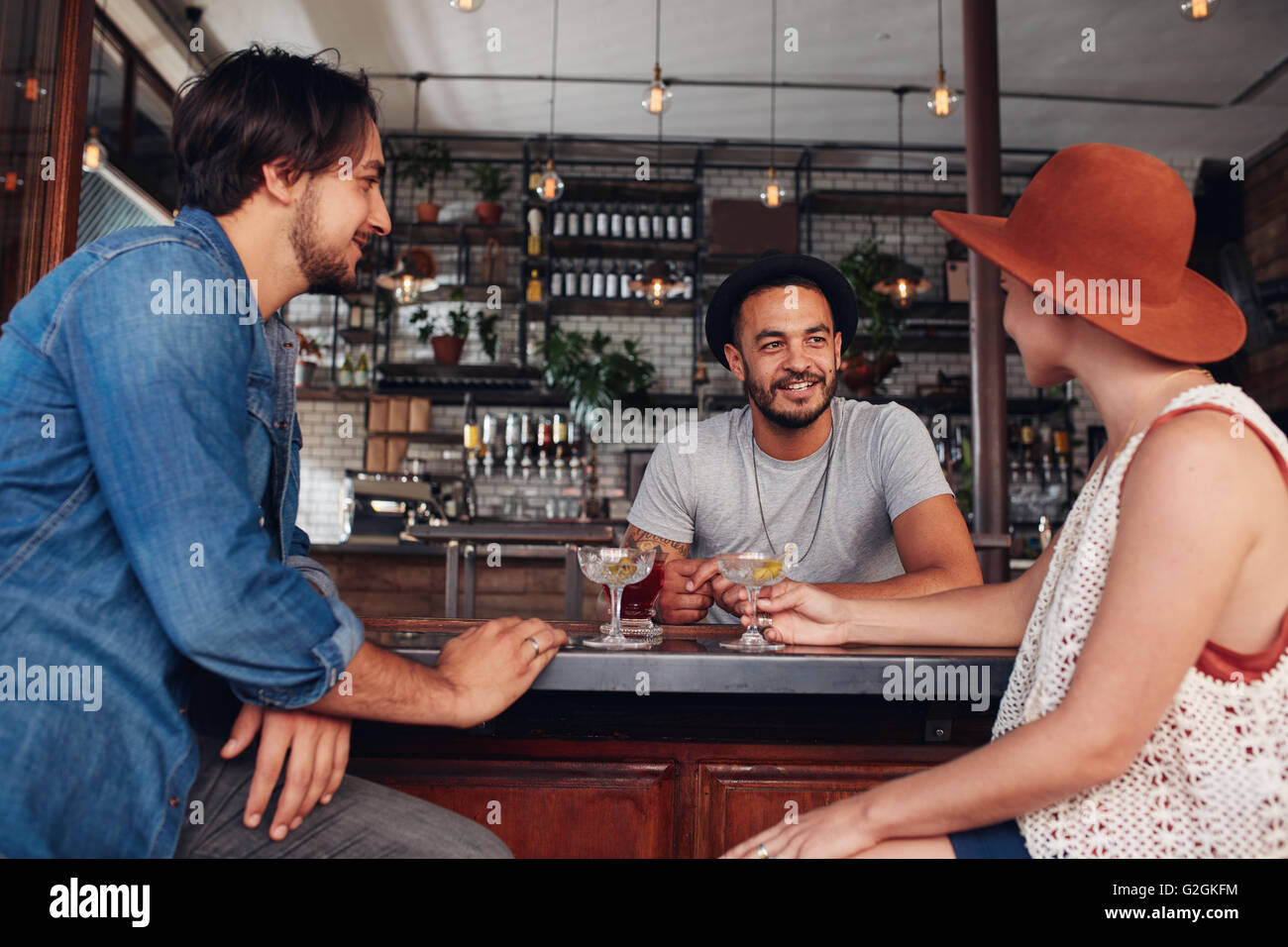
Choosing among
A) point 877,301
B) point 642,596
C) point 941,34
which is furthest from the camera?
point 877,301

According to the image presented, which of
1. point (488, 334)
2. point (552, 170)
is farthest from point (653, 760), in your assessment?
point (488, 334)

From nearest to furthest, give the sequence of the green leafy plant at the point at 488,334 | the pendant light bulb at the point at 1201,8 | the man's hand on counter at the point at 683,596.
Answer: the man's hand on counter at the point at 683,596
the pendant light bulb at the point at 1201,8
the green leafy plant at the point at 488,334

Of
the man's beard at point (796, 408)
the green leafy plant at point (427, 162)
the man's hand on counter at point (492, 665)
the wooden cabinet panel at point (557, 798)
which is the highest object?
the green leafy plant at point (427, 162)

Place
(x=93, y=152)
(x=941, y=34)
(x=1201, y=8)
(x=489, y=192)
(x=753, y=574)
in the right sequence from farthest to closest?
(x=489, y=192) < (x=941, y=34) < (x=93, y=152) < (x=1201, y=8) < (x=753, y=574)

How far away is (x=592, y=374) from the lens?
21.1 feet

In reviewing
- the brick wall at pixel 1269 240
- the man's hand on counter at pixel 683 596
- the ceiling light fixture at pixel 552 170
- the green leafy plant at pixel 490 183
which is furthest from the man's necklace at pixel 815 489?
the brick wall at pixel 1269 240

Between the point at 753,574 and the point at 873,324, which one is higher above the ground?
the point at 873,324

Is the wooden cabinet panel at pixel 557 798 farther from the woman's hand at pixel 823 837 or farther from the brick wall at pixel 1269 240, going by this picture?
the brick wall at pixel 1269 240

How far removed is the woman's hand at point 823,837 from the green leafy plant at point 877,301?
572 centimetres

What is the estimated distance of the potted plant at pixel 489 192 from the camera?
272 inches

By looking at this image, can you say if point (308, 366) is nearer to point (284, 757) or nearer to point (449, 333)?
point (449, 333)

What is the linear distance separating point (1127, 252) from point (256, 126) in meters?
1.06
